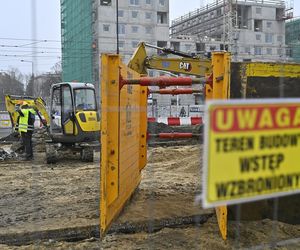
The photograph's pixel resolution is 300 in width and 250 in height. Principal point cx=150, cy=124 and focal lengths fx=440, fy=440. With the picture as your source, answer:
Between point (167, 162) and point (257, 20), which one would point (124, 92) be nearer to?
point (167, 162)

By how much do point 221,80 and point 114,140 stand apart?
135 centimetres

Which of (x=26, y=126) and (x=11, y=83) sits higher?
(x=11, y=83)

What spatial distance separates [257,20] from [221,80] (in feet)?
159

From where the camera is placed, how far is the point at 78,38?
43125 mm

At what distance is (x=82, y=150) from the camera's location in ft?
42.4

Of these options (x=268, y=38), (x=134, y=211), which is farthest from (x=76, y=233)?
(x=268, y=38)

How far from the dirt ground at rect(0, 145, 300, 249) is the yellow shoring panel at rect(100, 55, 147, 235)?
33 centimetres

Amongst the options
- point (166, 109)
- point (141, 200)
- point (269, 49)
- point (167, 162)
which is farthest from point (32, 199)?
point (269, 49)

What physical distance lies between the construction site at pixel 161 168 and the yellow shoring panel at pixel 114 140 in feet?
0.04

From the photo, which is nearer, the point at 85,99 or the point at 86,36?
the point at 85,99

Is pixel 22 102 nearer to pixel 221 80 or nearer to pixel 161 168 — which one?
pixel 161 168

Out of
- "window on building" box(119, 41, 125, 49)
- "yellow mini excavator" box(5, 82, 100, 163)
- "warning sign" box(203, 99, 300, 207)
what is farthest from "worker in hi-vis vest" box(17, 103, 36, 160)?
"window on building" box(119, 41, 125, 49)

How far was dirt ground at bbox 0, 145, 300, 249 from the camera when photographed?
490 cm

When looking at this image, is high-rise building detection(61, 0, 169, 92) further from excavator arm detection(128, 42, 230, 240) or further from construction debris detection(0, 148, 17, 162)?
excavator arm detection(128, 42, 230, 240)
